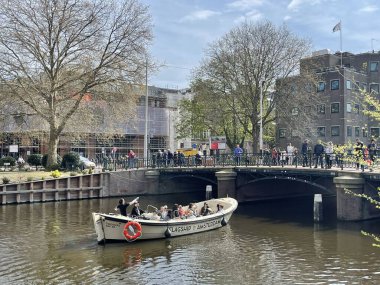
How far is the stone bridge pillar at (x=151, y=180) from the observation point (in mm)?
40906

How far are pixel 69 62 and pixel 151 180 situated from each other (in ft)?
41.3

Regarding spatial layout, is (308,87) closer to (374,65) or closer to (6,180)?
(374,65)

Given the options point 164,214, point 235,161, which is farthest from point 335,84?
point 164,214

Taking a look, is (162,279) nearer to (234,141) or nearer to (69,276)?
(69,276)

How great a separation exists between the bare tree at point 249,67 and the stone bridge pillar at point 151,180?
11.2 metres

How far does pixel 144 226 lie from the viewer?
20578mm

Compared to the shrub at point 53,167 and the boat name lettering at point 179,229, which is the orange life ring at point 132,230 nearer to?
the boat name lettering at point 179,229

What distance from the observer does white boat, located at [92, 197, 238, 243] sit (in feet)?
65.3

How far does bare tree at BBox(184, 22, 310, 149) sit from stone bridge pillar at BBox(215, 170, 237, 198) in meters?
15.5

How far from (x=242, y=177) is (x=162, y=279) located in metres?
21.4

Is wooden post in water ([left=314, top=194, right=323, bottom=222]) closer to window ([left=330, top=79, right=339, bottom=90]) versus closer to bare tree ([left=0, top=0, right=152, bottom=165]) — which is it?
bare tree ([left=0, top=0, right=152, bottom=165])

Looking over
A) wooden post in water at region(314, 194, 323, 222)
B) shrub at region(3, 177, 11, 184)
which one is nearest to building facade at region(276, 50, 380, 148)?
wooden post in water at region(314, 194, 323, 222)

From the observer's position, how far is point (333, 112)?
200ft

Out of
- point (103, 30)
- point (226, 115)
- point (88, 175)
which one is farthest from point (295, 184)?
point (103, 30)
